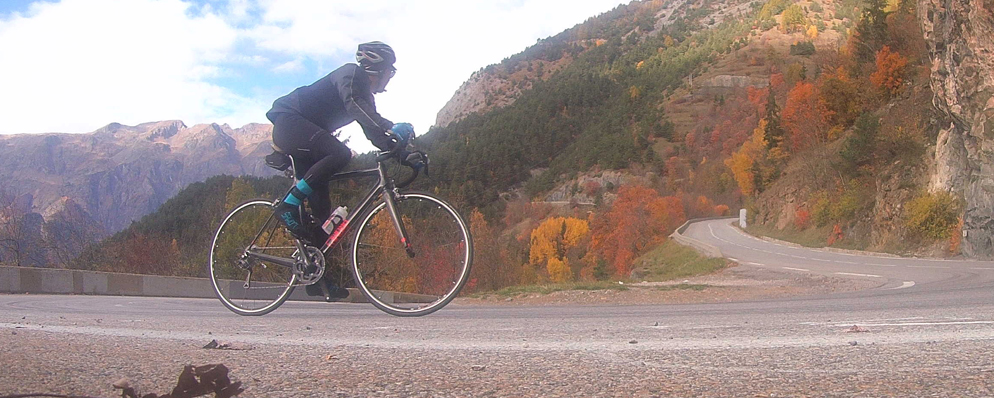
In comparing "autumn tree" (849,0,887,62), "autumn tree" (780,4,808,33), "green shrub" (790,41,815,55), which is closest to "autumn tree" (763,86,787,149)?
"autumn tree" (849,0,887,62)

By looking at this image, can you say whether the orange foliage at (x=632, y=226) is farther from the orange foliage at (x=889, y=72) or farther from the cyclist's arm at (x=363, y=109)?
the cyclist's arm at (x=363, y=109)

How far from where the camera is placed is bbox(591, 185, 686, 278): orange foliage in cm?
7244

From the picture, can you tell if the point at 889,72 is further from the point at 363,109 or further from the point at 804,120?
the point at 363,109

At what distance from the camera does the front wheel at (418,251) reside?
4.78 m

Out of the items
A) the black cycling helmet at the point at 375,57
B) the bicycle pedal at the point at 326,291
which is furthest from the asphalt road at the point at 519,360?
the black cycling helmet at the point at 375,57

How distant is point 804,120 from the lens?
179 feet

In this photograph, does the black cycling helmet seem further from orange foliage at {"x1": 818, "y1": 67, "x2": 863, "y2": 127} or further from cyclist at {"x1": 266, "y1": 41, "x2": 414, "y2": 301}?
orange foliage at {"x1": 818, "y1": 67, "x2": 863, "y2": 127}

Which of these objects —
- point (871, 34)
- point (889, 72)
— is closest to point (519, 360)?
point (889, 72)

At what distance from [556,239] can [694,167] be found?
48.4 metres

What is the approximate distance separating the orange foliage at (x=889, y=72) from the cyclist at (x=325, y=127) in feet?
162

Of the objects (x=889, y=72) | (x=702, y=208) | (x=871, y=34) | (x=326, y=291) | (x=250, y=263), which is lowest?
(x=326, y=291)

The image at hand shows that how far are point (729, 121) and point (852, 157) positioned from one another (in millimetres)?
99783

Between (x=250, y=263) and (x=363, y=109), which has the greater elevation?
(x=363, y=109)

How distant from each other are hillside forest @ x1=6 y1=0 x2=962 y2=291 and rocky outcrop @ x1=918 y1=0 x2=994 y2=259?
1.73 metres
